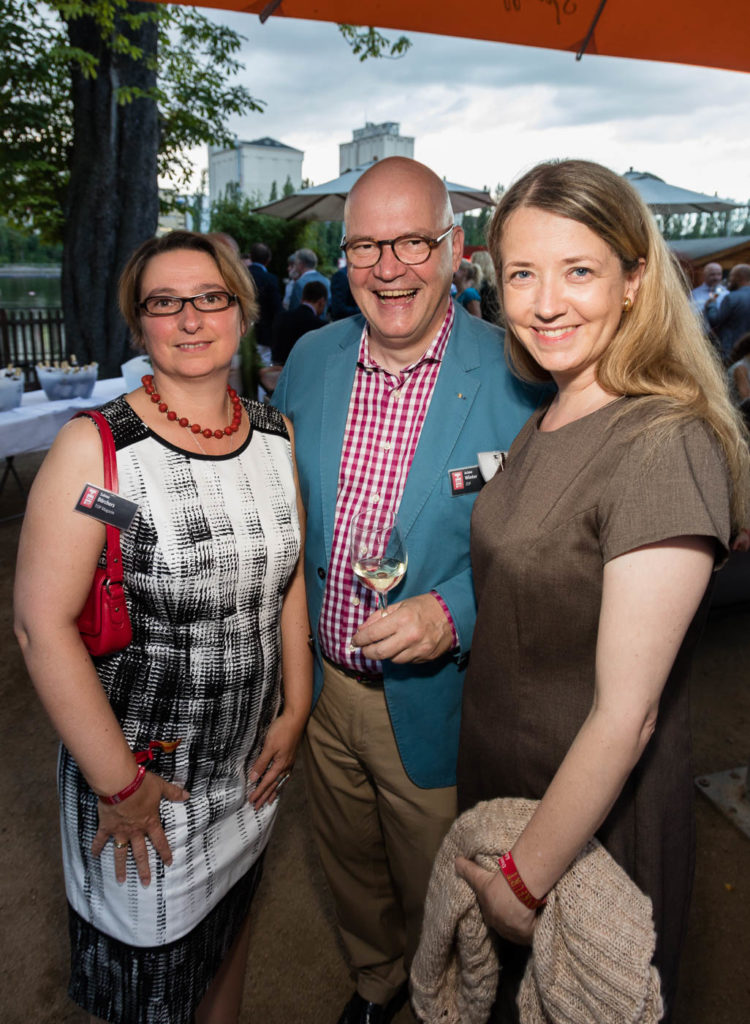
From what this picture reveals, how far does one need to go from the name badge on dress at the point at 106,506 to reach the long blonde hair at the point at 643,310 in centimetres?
108

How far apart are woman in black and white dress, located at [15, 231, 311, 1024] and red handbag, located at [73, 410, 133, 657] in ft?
0.07

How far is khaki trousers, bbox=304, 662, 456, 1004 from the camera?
2201 millimetres

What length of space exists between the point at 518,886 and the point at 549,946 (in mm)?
110

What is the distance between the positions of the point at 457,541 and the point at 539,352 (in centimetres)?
68

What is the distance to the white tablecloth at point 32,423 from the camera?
538 cm

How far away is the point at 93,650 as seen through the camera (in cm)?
161

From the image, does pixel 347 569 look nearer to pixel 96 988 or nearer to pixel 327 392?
pixel 327 392

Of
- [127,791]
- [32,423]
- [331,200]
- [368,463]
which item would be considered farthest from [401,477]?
[331,200]

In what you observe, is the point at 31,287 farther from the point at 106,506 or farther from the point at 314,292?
the point at 106,506

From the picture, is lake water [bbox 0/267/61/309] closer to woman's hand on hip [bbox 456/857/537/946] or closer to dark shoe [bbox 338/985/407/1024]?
dark shoe [bbox 338/985/407/1024]

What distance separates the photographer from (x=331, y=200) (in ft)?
40.4

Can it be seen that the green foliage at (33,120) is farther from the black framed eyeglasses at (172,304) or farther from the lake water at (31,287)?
the lake water at (31,287)

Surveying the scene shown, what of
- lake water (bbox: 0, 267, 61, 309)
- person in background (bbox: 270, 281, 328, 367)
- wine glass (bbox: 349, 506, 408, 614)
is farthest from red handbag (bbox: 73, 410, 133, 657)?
lake water (bbox: 0, 267, 61, 309)

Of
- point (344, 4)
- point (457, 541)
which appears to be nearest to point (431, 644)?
point (457, 541)
